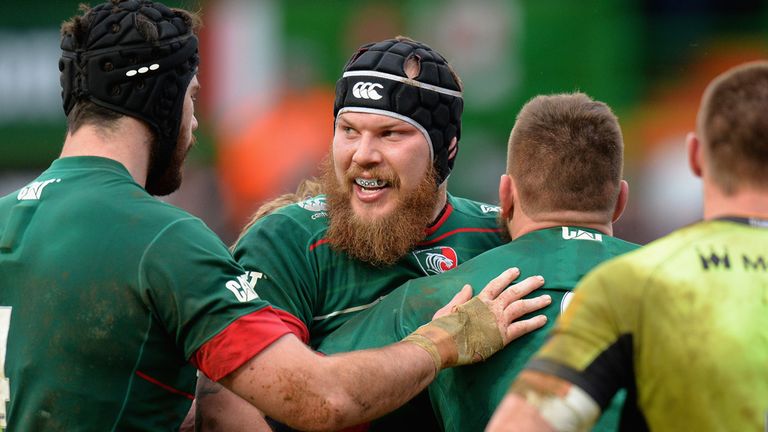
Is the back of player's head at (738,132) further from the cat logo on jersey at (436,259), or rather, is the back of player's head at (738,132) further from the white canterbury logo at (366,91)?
the white canterbury logo at (366,91)

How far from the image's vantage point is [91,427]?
A: 11.4 ft

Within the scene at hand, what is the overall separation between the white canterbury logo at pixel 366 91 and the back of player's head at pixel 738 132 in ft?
6.84

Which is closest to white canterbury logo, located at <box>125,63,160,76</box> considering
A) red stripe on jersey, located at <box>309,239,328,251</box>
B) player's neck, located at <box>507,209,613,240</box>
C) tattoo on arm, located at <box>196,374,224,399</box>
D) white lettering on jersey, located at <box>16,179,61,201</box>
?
white lettering on jersey, located at <box>16,179,61,201</box>

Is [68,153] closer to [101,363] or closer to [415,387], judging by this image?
[101,363]

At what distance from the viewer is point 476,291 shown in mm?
3889

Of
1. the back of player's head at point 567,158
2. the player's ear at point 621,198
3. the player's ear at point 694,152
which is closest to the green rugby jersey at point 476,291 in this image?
the back of player's head at point 567,158

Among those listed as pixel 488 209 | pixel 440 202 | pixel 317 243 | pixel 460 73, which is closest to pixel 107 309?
pixel 317 243

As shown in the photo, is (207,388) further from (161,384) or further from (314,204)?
(314,204)

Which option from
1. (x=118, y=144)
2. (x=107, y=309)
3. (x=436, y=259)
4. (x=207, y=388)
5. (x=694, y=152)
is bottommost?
(x=207, y=388)

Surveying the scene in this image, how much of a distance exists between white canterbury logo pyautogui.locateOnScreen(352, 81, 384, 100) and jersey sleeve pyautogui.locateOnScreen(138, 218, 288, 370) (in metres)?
1.49

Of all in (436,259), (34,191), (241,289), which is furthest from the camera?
(436,259)

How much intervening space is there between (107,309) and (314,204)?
160 cm

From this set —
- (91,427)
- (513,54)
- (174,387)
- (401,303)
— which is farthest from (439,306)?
(513,54)

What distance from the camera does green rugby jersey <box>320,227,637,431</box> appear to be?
12.3 feet
